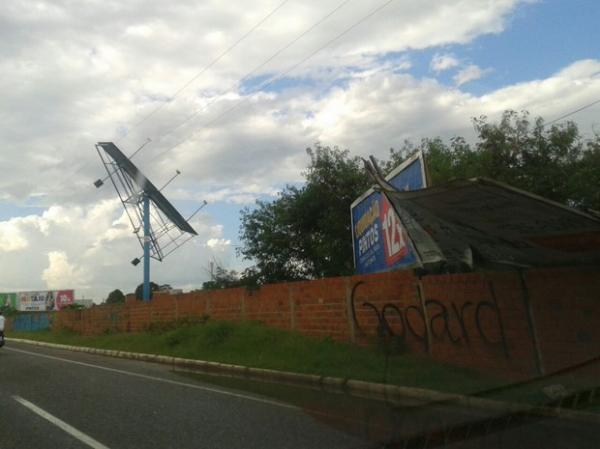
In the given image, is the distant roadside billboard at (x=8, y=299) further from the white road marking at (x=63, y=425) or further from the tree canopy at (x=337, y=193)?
the white road marking at (x=63, y=425)

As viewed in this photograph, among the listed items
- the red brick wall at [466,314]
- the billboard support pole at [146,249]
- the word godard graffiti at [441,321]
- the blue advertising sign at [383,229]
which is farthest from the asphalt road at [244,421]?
the billboard support pole at [146,249]

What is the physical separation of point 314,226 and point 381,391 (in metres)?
14.9

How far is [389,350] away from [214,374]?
14.3 ft

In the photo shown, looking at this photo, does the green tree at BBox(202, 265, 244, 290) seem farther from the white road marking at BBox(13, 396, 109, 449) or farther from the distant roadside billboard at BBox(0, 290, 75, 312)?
the distant roadside billboard at BBox(0, 290, 75, 312)

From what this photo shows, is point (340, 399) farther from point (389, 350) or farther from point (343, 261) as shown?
point (343, 261)

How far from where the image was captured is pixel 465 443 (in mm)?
6379

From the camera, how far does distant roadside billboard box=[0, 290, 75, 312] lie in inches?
3302

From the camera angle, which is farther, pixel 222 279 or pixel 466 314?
pixel 222 279

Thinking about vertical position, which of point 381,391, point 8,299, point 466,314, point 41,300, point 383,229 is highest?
point 8,299

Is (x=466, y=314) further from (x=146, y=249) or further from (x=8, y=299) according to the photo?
(x=8, y=299)

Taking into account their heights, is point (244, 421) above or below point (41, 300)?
below

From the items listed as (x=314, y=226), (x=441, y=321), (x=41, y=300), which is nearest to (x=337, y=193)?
(x=314, y=226)

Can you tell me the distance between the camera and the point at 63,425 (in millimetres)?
8180

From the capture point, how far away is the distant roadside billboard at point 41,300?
83.9m
